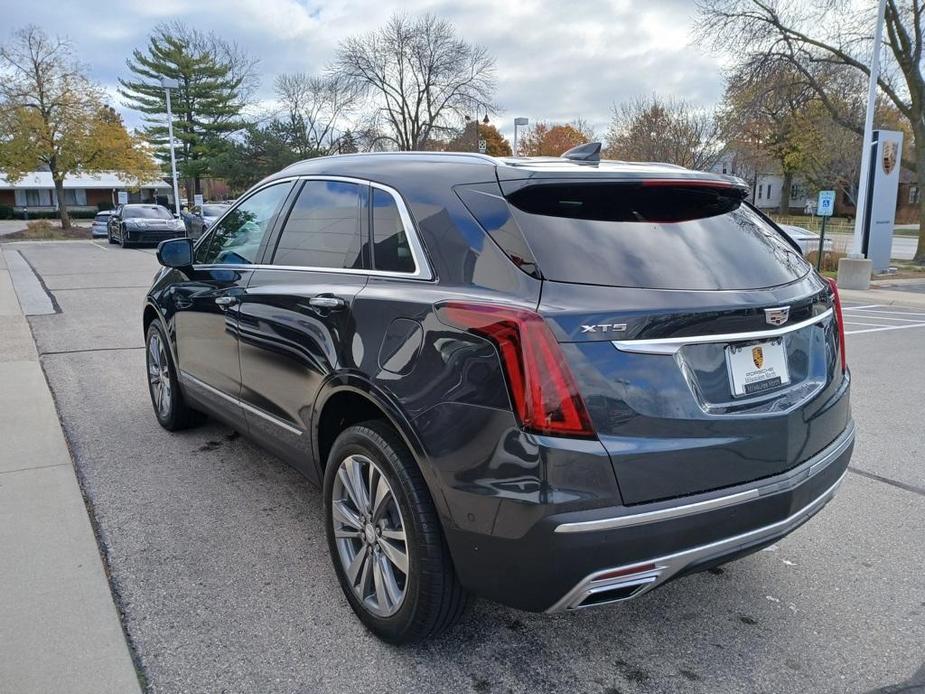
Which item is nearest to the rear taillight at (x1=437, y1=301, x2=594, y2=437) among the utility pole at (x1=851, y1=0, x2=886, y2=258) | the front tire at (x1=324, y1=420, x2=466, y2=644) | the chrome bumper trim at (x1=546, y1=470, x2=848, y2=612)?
the chrome bumper trim at (x1=546, y1=470, x2=848, y2=612)

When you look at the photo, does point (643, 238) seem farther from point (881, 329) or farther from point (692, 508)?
point (881, 329)

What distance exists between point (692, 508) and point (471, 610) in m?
1.16

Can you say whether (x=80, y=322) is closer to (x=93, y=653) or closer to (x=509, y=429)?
(x=93, y=653)

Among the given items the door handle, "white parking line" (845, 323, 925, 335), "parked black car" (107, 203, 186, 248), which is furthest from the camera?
"parked black car" (107, 203, 186, 248)

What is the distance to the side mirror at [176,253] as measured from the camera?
4355 millimetres

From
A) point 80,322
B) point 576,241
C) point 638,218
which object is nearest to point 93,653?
point 576,241

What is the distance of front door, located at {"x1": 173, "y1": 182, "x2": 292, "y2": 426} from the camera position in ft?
12.5

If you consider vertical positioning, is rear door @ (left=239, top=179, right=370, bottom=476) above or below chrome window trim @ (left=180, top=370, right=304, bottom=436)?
above

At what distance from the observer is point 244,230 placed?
160 inches

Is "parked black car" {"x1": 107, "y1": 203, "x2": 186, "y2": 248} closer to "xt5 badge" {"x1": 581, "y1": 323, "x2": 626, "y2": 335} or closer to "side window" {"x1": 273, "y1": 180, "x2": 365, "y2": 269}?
"side window" {"x1": 273, "y1": 180, "x2": 365, "y2": 269}

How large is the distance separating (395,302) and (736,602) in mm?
1905

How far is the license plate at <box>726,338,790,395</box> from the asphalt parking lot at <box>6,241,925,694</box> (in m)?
1.04

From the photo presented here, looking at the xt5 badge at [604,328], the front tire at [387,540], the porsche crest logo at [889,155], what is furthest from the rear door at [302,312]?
the porsche crest logo at [889,155]

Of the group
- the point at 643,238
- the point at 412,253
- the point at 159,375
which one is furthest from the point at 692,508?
the point at 159,375
